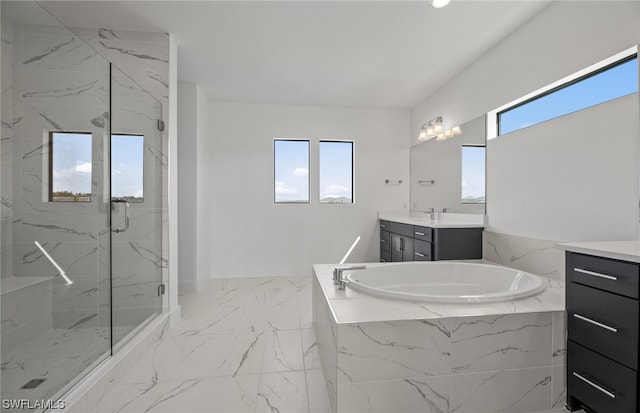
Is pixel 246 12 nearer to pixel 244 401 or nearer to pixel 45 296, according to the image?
pixel 45 296

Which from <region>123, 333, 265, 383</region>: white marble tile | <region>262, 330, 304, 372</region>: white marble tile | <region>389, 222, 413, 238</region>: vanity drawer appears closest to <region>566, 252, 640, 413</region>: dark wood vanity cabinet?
<region>262, 330, 304, 372</region>: white marble tile

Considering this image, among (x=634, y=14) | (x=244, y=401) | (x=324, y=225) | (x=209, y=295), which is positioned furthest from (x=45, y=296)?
(x=634, y=14)

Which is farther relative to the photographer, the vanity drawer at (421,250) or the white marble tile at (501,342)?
the vanity drawer at (421,250)

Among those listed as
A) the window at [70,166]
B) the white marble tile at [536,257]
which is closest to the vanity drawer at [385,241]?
the white marble tile at [536,257]

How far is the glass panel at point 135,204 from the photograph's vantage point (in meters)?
2.02

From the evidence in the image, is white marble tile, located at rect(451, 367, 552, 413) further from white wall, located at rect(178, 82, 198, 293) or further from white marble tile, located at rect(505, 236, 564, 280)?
white wall, located at rect(178, 82, 198, 293)

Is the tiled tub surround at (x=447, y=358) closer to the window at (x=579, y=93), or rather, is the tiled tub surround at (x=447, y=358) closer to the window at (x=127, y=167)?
the window at (x=579, y=93)

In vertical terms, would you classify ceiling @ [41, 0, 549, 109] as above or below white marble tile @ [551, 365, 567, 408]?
above

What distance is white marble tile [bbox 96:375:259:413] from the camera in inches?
58.5

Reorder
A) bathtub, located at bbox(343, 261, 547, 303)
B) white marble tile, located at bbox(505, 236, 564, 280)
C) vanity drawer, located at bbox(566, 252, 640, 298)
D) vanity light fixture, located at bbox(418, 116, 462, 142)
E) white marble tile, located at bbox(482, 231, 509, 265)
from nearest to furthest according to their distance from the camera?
vanity drawer, located at bbox(566, 252, 640, 298)
white marble tile, located at bbox(505, 236, 564, 280)
bathtub, located at bbox(343, 261, 547, 303)
white marble tile, located at bbox(482, 231, 509, 265)
vanity light fixture, located at bbox(418, 116, 462, 142)

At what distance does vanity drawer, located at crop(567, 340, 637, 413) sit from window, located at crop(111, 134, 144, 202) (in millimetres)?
2790

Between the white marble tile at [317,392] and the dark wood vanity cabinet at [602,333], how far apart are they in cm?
119

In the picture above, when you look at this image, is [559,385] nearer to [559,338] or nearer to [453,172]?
[559,338]

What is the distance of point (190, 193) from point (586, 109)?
3606 mm
